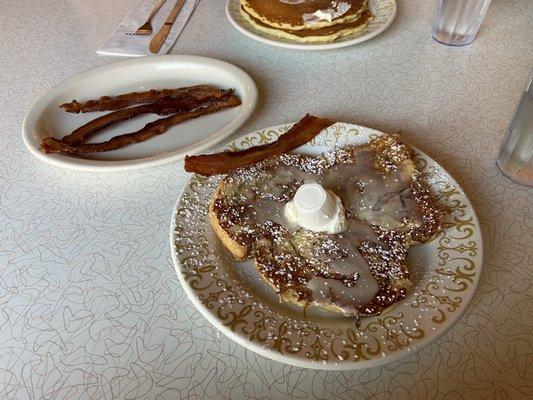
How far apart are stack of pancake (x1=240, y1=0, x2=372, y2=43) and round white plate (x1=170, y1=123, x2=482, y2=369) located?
1.93 ft

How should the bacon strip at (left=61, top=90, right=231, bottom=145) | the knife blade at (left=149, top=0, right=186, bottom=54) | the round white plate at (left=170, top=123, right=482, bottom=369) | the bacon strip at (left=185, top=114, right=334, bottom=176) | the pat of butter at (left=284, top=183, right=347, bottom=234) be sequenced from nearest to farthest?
1. the round white plate at (left=170, top=123, right=482, bottom=369)
2. the pat of butter at (left=284, top=183, right=347, bottom=234)
3. the bacon strip at (left=185, top=114, right=334, bottom=176)
4. the bacon strip at (left=61, top=90, right=231, bottom=145)
5. the knife blade at (left=149, top=0, right=186, bottom=54)

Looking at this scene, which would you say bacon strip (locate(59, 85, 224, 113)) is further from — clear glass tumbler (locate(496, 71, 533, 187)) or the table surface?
clear glass tumbler (locate(496, 71, 533, 187))

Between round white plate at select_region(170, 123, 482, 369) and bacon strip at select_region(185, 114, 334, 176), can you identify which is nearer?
round white plate at select_region(170, 123, 482, 369)

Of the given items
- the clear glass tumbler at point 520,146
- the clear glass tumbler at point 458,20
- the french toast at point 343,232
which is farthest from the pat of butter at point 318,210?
the clear glass tumbler at point 458,20

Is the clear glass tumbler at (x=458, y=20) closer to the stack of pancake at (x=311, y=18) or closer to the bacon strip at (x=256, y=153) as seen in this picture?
the stack of pancake at (x=311, y=18)

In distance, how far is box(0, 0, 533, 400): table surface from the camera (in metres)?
0.64

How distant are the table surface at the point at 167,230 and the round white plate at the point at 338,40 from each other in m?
0.04

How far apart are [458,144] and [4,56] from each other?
4.42 feet

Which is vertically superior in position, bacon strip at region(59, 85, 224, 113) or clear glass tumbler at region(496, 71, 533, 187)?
clear glass tumbler at region(496, 71, 533, 187)

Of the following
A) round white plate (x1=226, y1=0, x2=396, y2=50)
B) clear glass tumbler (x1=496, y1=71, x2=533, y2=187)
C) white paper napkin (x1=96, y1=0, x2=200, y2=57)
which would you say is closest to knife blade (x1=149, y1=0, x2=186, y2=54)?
white paper napkin (x1=96, y1=0, x2=200, y2=57)

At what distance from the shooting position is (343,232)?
2.48 feet

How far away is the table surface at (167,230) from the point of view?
64 centimetres

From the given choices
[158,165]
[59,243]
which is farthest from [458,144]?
[59,243]

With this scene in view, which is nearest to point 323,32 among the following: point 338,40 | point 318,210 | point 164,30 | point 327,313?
point 338,40
